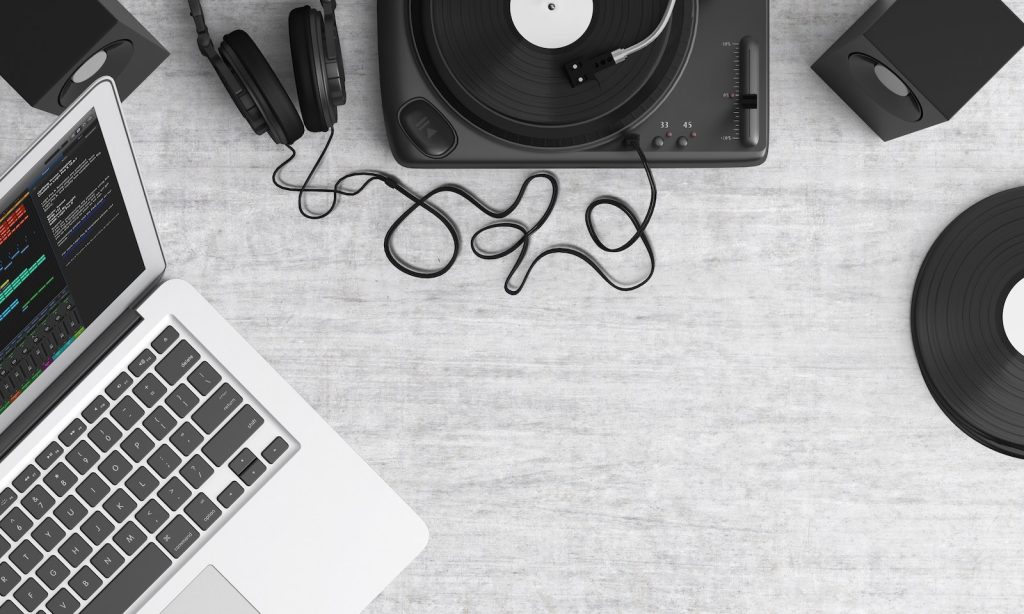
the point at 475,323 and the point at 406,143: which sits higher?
the point at 406,143

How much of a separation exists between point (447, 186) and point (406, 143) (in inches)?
2.6

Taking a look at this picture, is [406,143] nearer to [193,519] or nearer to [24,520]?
[193,519]

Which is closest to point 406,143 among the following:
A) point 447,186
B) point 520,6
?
point 447,186

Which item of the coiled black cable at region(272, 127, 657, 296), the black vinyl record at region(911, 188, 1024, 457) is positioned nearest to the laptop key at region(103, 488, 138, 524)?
the coiled black cable at region(272, 127, 657, 296)

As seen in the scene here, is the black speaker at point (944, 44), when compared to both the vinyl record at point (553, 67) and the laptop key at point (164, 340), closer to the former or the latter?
the vinyl record at point (553, 67)

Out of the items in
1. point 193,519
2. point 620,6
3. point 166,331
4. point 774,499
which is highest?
point 620,6

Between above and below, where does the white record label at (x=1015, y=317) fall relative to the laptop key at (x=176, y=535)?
below

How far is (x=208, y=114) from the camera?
0.85 m

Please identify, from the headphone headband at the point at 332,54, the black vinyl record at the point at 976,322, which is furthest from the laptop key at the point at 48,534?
the black vinyl record at the point at 976,322

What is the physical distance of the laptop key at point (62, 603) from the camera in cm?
78

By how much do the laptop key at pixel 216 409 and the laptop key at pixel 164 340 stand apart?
0.07 metres

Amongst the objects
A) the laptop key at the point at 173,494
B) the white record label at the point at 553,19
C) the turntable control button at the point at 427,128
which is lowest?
the laptop key at the point at 173,494

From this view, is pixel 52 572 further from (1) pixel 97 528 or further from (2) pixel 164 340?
(2) pixel 164 340

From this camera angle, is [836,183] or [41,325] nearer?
[41,325]
